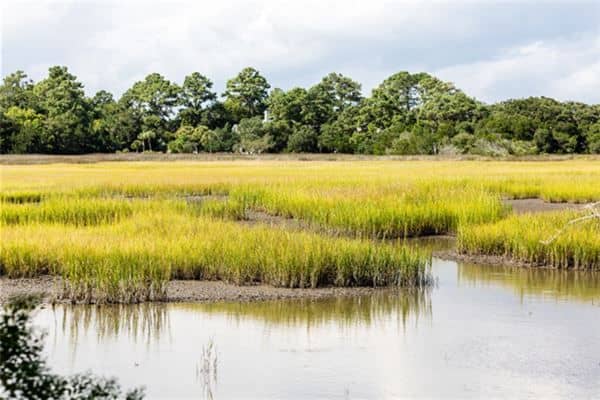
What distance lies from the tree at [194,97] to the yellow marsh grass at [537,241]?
190 ft

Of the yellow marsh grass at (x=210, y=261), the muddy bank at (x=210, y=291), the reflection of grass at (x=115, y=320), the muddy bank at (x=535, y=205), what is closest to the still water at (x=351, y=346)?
the reflection of grass at (x=115, y=320)

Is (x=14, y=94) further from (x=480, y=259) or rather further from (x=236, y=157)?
(x=480, y=259)

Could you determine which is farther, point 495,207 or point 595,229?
point 495,207

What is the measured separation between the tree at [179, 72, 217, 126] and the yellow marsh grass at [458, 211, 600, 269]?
5803 cm

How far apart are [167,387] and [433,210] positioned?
50.2ft

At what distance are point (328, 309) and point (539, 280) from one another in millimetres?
4917

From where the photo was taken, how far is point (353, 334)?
1200 centimetres

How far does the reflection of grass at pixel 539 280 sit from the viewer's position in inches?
601

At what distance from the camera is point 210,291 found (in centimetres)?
1441

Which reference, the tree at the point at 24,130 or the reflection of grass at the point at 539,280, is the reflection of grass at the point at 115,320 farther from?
the tree at the point at 24,130

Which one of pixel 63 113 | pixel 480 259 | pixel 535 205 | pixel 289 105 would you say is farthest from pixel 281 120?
pixel 480 259

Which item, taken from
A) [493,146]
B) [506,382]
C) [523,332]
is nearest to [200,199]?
[523,332]

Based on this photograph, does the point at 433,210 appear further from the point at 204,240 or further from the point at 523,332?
the point at 523,332

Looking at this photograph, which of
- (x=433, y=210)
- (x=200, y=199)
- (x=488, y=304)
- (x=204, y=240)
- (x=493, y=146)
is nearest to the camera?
(x=488, y=304)
